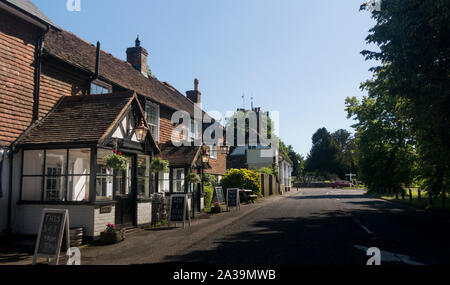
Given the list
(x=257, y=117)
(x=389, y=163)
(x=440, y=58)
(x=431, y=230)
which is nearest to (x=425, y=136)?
(x=440, y=58)

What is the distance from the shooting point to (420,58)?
12.3 metres

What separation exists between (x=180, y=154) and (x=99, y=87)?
595 centimetres

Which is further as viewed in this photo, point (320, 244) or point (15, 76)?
point (15, 76)

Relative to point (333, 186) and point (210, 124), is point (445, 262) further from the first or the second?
point (333, 186)

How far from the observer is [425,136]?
14445 mm

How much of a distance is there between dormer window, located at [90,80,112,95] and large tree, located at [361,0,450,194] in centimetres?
1136

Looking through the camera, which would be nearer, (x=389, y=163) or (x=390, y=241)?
(x=390, y=241)

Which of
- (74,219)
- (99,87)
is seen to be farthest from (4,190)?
(99,87)

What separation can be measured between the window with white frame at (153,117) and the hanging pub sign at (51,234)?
11058 mm

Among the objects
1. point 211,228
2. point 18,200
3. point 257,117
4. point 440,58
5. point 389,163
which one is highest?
point 257,117

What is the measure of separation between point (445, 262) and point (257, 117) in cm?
5552

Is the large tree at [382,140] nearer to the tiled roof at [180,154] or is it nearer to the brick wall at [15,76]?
the tiled roof at [180,154]

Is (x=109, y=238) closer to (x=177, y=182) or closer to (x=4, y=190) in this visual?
(x=4, y=190)

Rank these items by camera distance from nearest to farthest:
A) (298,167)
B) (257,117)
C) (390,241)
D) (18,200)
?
(390,241)
(18,200)
(257,117)
(298,167)
